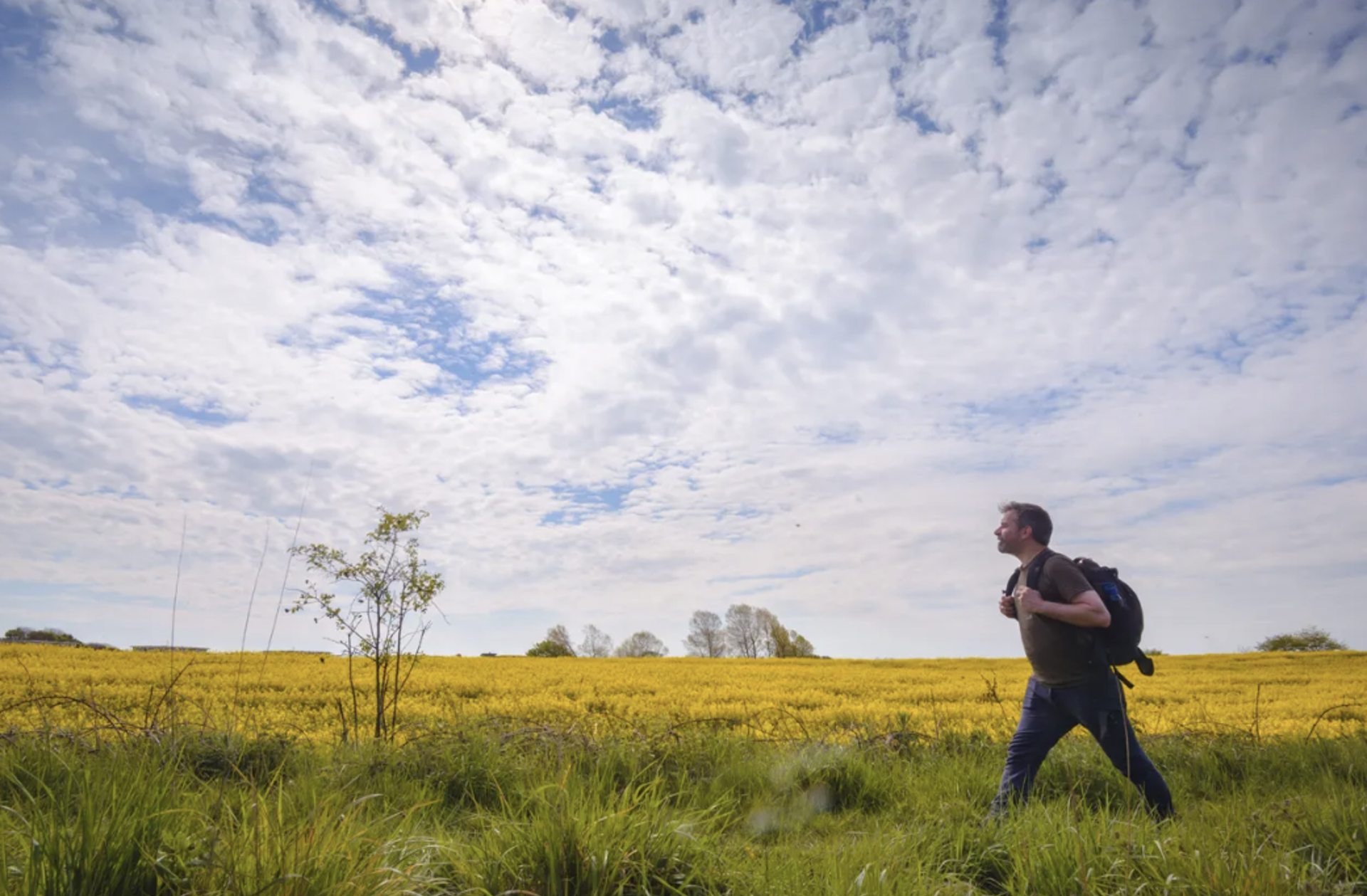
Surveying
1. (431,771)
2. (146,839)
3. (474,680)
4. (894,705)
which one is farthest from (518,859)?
(474,680)

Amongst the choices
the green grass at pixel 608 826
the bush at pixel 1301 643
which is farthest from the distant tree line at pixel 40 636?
the bush at pixel 1301 643

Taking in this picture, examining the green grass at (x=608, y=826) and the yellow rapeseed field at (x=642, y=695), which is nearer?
the green grass at (x=608, y=826)

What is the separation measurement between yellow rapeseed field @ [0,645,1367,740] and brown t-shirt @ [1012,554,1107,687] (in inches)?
105

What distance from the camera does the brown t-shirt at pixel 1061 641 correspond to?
533 centimetres

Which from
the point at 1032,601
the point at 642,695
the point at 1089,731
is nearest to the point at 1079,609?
the point at 1032,601

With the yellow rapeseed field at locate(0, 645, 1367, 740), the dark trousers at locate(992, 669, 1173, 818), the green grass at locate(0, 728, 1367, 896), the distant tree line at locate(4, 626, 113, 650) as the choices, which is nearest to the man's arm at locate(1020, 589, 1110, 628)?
the dark trousers at locate(992, 669, 1173, 818)

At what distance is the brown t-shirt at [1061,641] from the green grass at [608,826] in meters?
0.86

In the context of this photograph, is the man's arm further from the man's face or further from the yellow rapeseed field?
the yellow rapeseed field

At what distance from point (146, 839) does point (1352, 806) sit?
5394 millimetres

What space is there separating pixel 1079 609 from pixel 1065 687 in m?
0.63

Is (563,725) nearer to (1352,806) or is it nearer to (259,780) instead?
(259,780)

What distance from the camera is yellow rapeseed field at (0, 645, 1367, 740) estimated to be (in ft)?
31.0

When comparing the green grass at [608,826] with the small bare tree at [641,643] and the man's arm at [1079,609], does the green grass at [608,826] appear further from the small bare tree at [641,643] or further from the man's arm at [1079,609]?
the small bare tree at [641,643]

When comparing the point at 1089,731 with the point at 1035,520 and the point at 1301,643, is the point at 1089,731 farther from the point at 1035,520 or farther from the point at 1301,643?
the point at 1301,643
